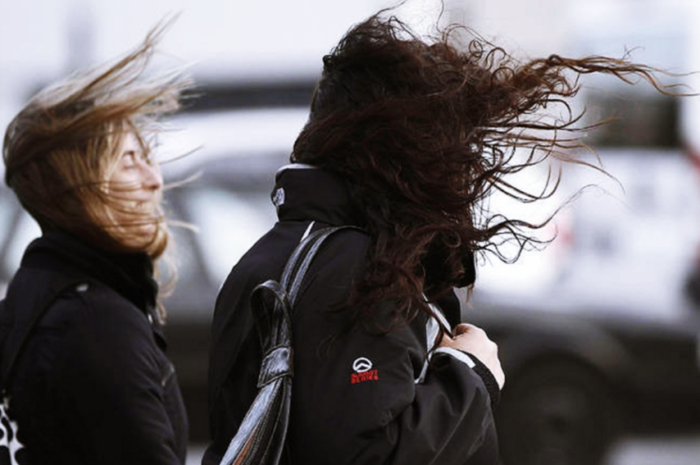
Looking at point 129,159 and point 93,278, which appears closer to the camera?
point 93,278

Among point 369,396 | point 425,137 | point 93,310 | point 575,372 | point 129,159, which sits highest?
point 425,137

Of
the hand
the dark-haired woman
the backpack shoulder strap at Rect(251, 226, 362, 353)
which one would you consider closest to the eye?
the dark-haired woman

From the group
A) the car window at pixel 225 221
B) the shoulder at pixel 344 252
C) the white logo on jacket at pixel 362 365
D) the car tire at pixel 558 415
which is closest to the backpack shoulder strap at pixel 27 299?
the shoulder at pixel 344 252

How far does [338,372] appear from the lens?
2.11 meters

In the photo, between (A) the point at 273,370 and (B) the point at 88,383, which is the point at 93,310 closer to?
(B) the point at 88,383

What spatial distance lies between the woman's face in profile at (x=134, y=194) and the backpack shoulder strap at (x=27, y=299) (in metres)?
0.23

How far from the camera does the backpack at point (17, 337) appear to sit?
2771 millimetres

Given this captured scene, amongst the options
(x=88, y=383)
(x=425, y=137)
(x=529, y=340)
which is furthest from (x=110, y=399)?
(x=529, y=340)

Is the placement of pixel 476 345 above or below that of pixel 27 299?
above

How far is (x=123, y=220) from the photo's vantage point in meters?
3.13

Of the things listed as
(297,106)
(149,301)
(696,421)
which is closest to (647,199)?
(297,106)

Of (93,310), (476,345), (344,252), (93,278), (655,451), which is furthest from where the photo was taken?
(655,451)

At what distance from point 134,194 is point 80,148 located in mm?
179

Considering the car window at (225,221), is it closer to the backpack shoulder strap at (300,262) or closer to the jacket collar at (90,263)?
the jacket collar at (90,263)
